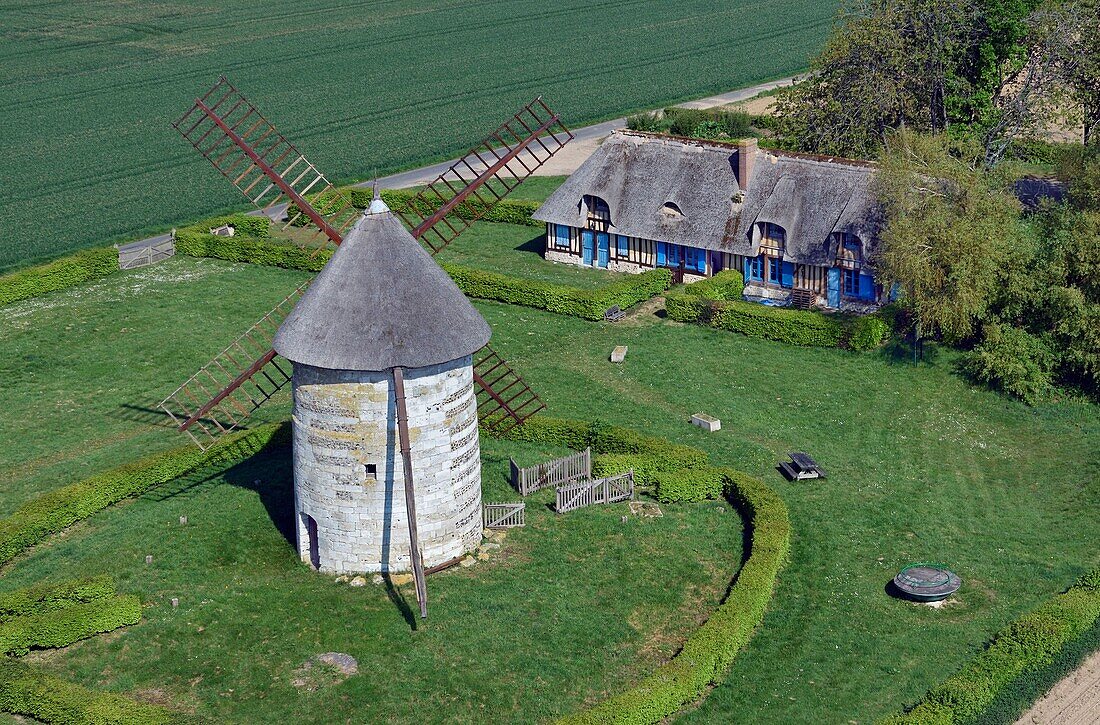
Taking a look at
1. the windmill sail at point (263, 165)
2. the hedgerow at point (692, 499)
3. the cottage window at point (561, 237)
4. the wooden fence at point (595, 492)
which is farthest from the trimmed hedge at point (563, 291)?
the wooden fence at point (595, 492)

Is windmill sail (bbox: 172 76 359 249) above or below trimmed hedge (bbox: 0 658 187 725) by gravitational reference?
above

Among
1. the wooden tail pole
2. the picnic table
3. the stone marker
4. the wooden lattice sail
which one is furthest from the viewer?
the stone marker

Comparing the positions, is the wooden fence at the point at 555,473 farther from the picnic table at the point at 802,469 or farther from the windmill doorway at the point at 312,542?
the windmill doorway at the point at 312,542

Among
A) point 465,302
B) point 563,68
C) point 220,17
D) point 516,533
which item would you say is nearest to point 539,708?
point 516,533

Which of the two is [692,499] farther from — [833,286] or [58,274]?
[58,274]

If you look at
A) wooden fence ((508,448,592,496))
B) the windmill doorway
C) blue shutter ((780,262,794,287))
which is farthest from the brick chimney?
the windmill doorway

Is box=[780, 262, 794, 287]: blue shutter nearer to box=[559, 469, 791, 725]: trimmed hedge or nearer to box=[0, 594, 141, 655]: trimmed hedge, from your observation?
box=[559, 469, 791, 725]: trimmed hedge
